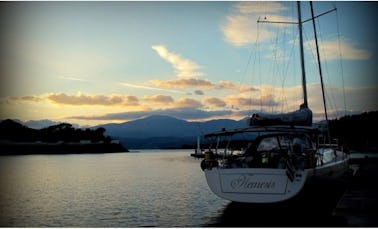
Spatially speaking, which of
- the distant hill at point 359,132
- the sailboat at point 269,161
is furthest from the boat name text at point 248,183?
the distant hill at point 359,132

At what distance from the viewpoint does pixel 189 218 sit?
1923 centimetres

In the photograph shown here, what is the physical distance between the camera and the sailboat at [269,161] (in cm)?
1563

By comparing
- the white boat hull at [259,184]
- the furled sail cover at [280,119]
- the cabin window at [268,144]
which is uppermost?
the furled sail cover at [280,119]

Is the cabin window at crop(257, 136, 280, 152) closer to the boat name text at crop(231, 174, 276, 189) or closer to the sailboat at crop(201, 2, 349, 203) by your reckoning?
the sailboat at crop(201, 2, 349, 203)

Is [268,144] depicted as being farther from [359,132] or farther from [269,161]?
Answer: [359,132]

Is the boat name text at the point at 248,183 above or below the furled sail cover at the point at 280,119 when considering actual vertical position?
below

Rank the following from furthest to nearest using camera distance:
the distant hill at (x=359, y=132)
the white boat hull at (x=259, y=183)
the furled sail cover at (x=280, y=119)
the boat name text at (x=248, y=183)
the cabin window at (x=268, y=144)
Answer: the distant hill at (x=359, y=132)
the furled sail cover at (x=280, y=119)
the cabin window at (x=268, y=144)
the boat name text at (x=248, y=183)
the white boat hull at (x=259, y=183)

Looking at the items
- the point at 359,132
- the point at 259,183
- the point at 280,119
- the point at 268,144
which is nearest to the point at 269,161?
the point at 259,183

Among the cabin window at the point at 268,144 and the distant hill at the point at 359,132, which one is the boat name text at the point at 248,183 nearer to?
the cabin window at the point at 268,144

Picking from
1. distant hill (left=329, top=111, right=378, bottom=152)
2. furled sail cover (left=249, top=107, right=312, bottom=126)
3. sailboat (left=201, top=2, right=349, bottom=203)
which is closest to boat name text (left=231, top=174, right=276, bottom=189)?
sailboat (left=201, top=2, right=349, bottom=203)

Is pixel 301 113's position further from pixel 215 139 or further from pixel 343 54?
pixel 343 54

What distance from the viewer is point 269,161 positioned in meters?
17.0

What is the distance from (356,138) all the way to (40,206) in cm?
9451

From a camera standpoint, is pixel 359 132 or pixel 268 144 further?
pixel 359 132
